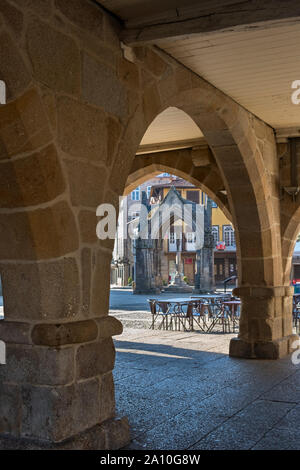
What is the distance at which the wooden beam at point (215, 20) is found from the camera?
2818mm

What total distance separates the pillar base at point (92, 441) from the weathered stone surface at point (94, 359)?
0.93 ft

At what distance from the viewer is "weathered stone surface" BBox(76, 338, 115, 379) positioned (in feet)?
8.98

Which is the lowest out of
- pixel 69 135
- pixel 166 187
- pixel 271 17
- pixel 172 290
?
pixel 172 290

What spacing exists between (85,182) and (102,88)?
1.91ft

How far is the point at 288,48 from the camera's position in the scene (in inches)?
148

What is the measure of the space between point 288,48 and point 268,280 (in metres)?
2.78

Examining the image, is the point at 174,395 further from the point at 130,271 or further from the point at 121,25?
the point at 130,271

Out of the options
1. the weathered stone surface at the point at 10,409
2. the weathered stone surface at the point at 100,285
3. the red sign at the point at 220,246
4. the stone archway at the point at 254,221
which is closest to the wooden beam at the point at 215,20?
the weathered stone surface at the point at 100,285

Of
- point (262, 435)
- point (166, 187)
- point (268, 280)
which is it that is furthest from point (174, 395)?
point (166, 187)

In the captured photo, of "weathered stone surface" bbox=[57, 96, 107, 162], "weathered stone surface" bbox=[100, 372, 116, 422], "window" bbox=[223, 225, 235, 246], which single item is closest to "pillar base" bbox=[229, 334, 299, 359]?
"weathered stone surface" bbox=[100, 372, 116, 422]

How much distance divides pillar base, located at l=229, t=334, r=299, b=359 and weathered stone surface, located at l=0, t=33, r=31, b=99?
4255 mm

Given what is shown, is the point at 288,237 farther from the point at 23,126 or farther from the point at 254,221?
the point at 23,126

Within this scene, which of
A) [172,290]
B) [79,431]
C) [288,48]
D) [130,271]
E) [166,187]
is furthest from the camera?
[166,187]

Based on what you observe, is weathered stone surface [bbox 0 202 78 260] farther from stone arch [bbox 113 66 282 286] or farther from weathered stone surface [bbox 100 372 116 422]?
stone arch [bbox 113 66 282 286]
